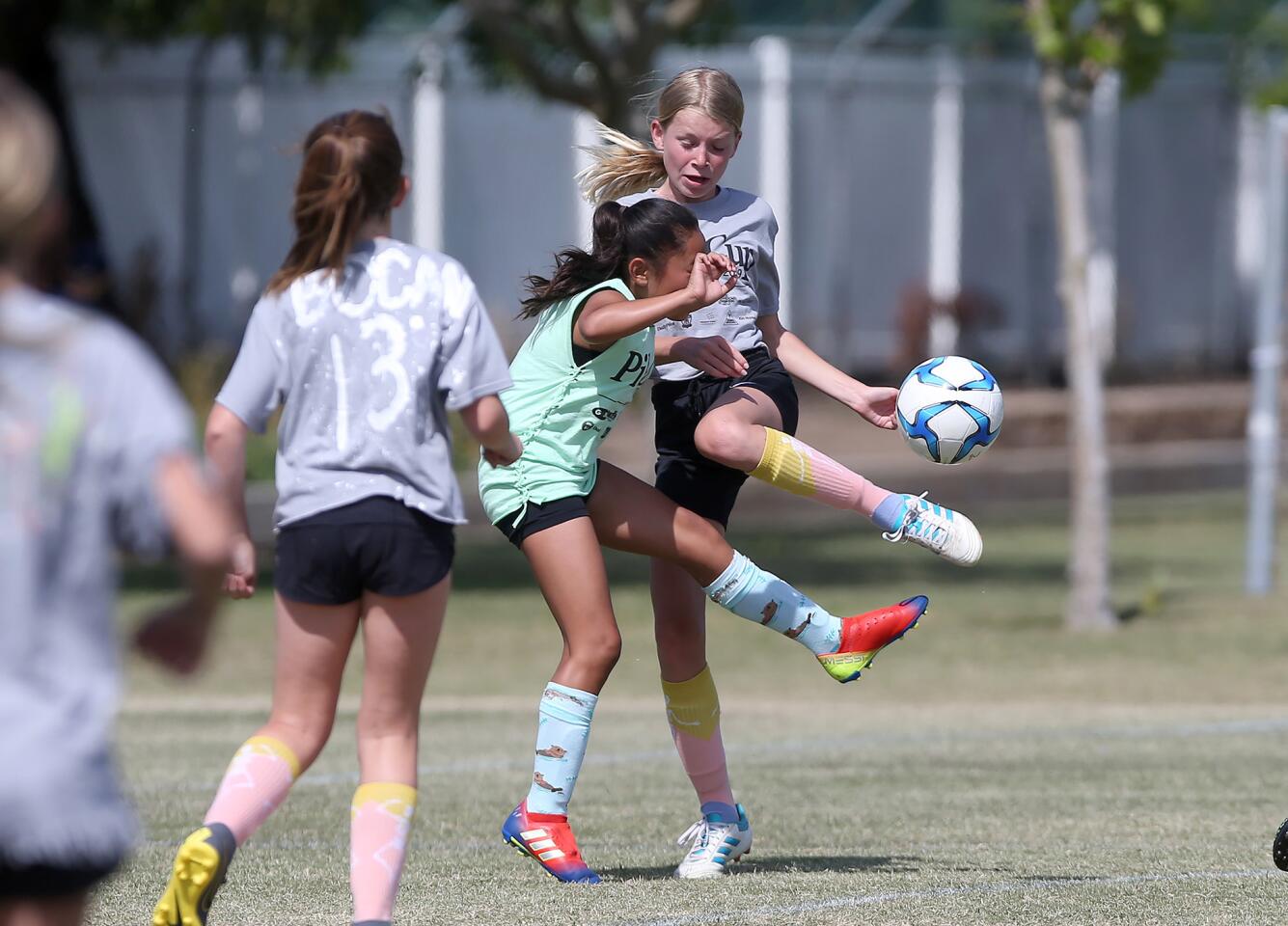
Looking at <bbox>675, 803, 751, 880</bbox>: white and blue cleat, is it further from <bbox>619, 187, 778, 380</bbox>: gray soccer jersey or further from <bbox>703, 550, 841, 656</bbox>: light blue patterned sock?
<bbox>619, 187, 778, 380</bbox>: gray soccer jersey

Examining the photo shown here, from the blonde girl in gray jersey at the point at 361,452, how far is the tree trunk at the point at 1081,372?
36.6 ft

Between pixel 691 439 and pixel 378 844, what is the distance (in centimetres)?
208

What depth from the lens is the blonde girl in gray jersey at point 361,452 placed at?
4297 millimetres

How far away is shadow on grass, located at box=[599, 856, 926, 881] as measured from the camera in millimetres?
6078

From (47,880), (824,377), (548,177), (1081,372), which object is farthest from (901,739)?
(548,177)

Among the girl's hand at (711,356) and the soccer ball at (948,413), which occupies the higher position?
the girl's hand at (711,356)

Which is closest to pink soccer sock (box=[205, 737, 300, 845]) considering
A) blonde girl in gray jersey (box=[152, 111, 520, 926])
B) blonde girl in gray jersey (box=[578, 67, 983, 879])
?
blonde girl in gray jersey (box=[152, 111, 520, 926])

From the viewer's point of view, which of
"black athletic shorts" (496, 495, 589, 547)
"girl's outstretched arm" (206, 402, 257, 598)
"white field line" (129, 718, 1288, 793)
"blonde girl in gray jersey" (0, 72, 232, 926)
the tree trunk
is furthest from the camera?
the tree trunk

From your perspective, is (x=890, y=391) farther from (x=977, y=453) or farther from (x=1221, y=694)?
(x=1221, y=694)

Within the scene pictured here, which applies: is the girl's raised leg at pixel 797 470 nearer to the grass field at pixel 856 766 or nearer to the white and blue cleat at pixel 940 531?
the white and blue cleat at pixel 940 531

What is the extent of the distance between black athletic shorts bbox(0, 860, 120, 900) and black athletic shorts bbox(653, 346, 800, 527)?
3.29m

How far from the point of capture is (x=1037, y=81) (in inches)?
1120

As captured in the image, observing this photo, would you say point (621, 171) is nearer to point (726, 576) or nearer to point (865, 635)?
point (726, 576)

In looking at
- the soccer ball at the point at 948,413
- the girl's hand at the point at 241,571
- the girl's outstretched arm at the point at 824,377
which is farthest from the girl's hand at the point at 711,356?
the girl's hand at the point at 241,571
